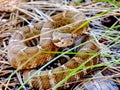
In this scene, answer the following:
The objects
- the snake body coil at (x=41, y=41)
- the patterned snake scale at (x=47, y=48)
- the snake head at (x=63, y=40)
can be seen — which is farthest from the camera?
the snake head at (x=63, y=40)

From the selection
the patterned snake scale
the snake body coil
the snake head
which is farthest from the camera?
the snake head

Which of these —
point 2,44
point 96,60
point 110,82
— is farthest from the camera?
point 2,44

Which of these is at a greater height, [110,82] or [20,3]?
[20,3]

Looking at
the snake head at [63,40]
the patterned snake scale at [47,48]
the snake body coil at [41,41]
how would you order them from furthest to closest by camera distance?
the snake head at [63,40] → the snake body coil at [41,41] → the patterned snake scale at [47,48]

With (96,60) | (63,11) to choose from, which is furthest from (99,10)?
(96,60)

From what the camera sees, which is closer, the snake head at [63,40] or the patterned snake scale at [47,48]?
the patterned snake scale at [47,48]

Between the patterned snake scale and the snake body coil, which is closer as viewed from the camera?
the patterned snake scale

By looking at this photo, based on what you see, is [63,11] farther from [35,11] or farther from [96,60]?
[96,60]

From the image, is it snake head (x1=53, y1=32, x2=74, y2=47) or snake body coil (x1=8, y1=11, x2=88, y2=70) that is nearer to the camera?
snake body coil (x1=8, y1=11, x2=88, y2=70)

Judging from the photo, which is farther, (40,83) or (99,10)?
(99,10)

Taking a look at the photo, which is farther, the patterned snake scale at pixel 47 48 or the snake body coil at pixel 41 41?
the snake body coil at pixel 41 41

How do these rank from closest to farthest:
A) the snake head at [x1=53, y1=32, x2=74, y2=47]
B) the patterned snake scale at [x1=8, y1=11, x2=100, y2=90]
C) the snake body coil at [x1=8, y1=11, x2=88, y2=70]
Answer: the patterned snake scale at [x1=8, y1=11, x2=100, y2=90] < the snake body coil at [x1=8, y1=11, x2=88, y2=70] < the snake head at [x1=53, y1=32, x2=74, y2=47]
